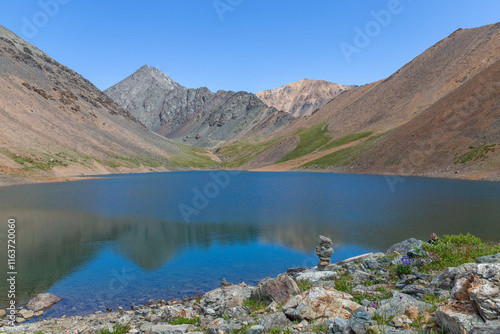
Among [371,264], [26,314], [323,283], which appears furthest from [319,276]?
[26,314]

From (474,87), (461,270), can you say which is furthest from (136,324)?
(474,87)

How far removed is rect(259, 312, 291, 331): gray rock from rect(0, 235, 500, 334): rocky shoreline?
0.11 feet

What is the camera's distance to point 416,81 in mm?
181625

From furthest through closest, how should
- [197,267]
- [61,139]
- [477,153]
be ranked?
[61,139]
[477,153]
[197,267]

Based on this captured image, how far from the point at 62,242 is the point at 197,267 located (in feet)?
53.6

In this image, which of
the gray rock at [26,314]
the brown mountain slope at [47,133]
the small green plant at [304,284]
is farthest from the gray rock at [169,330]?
the brown mountain slope at [47,133]

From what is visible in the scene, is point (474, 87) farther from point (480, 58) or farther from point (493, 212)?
point (493, 212)

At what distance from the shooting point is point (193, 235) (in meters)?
32.5

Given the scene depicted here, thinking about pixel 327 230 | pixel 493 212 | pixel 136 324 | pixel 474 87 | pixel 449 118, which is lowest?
pixel 493 212

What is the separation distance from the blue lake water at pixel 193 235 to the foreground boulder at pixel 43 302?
49 cm

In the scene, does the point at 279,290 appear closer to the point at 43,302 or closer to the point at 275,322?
the point at 275,322

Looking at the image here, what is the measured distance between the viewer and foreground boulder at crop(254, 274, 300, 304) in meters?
12.6

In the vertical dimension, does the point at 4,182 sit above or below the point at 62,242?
above

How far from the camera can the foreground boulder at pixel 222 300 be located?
520 inches
